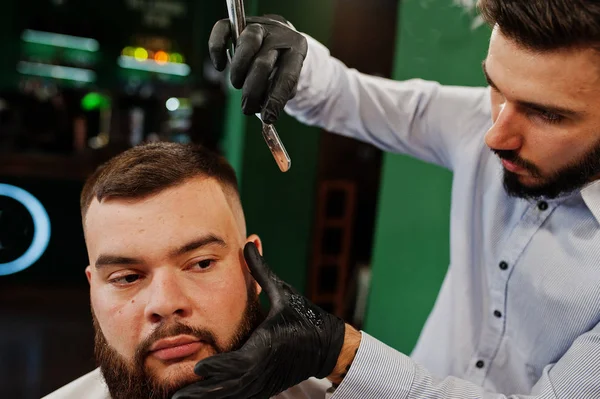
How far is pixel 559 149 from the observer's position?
121 cm

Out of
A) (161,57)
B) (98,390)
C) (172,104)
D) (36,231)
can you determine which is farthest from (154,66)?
(98,390)

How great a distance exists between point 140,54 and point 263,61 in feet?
18.8

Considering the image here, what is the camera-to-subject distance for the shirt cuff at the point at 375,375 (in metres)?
1.16

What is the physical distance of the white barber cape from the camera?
1.49m

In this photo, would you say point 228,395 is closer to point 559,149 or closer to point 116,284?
point 116,284

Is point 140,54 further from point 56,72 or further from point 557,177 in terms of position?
point 557,177

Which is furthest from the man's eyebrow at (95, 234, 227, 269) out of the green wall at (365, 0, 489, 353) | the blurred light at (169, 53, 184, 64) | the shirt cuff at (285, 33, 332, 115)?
the blurred light at (169, 53, 184, 64)

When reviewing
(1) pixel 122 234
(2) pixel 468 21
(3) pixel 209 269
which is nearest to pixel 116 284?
(1) pixel 122 234

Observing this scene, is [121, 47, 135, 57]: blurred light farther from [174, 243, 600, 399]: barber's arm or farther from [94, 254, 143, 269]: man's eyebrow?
[174, 243, 600, 399]: barber's arm

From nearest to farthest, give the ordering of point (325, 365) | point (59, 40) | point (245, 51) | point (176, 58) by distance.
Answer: point (325, 365) < point (245, 51) < point (59, 40) < point (176, 58)

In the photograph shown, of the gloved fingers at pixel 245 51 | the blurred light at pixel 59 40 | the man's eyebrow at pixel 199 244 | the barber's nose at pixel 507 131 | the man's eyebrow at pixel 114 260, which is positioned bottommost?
the blurred light at pixel 59 40

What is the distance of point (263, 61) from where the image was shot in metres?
1.24

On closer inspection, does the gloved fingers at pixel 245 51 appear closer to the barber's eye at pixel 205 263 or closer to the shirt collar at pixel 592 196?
the barber's eye at pixel 205 263

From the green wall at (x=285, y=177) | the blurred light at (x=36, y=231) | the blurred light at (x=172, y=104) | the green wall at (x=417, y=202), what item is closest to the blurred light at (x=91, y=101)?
the blurred light at (x=172, y=104)
